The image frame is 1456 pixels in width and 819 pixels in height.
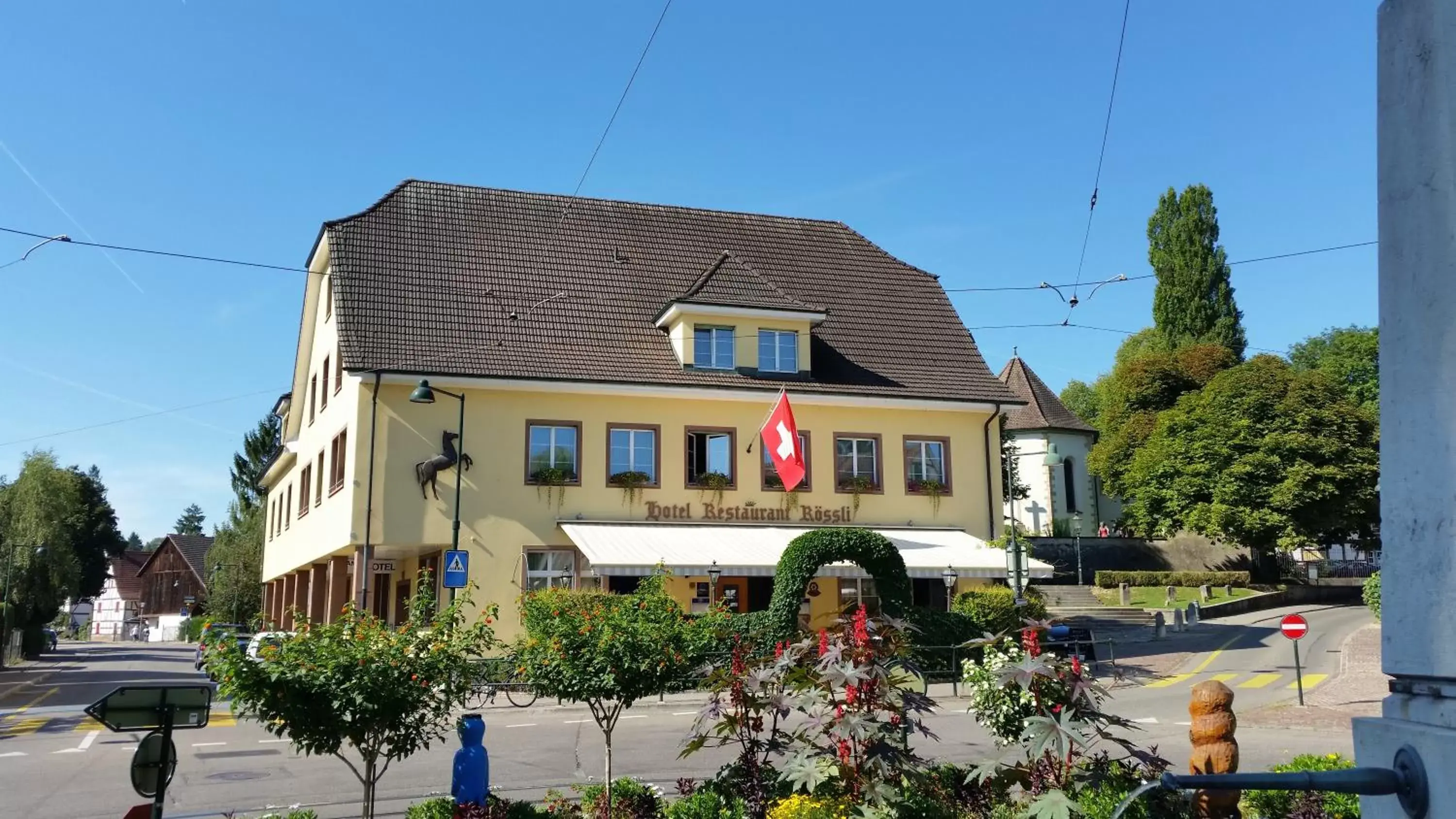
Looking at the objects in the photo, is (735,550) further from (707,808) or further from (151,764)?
(151,764)

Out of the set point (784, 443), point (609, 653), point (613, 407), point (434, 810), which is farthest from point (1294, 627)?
point (434, 810)

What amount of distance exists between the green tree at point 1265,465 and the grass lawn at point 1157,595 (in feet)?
12.6

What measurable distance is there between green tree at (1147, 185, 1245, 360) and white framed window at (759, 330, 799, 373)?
46049mm

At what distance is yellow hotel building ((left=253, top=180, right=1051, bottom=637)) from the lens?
26.7m

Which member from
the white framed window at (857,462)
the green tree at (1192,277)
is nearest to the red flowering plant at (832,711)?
the white framed window at (857,462)

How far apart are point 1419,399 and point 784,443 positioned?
24532mm

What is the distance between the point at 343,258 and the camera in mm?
28797

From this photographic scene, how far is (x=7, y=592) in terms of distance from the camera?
163ft

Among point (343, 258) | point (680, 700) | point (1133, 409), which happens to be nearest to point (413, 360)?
point (343, 258)

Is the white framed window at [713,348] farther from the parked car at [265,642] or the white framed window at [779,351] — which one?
the parked car at [265,642]

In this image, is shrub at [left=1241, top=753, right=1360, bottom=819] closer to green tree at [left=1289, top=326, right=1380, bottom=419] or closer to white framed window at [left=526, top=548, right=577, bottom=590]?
white framed window at [left=526, top=548, right=577, bottom=590]

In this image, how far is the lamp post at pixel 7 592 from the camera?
43.7 meters

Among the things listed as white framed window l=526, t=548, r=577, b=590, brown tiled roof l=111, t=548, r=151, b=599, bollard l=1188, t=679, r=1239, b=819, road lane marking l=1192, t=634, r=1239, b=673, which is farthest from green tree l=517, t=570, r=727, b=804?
brown tiled roof l=111, t=548, r=151, b=599

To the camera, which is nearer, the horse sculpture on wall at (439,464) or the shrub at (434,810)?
the shrub at (434,810)
